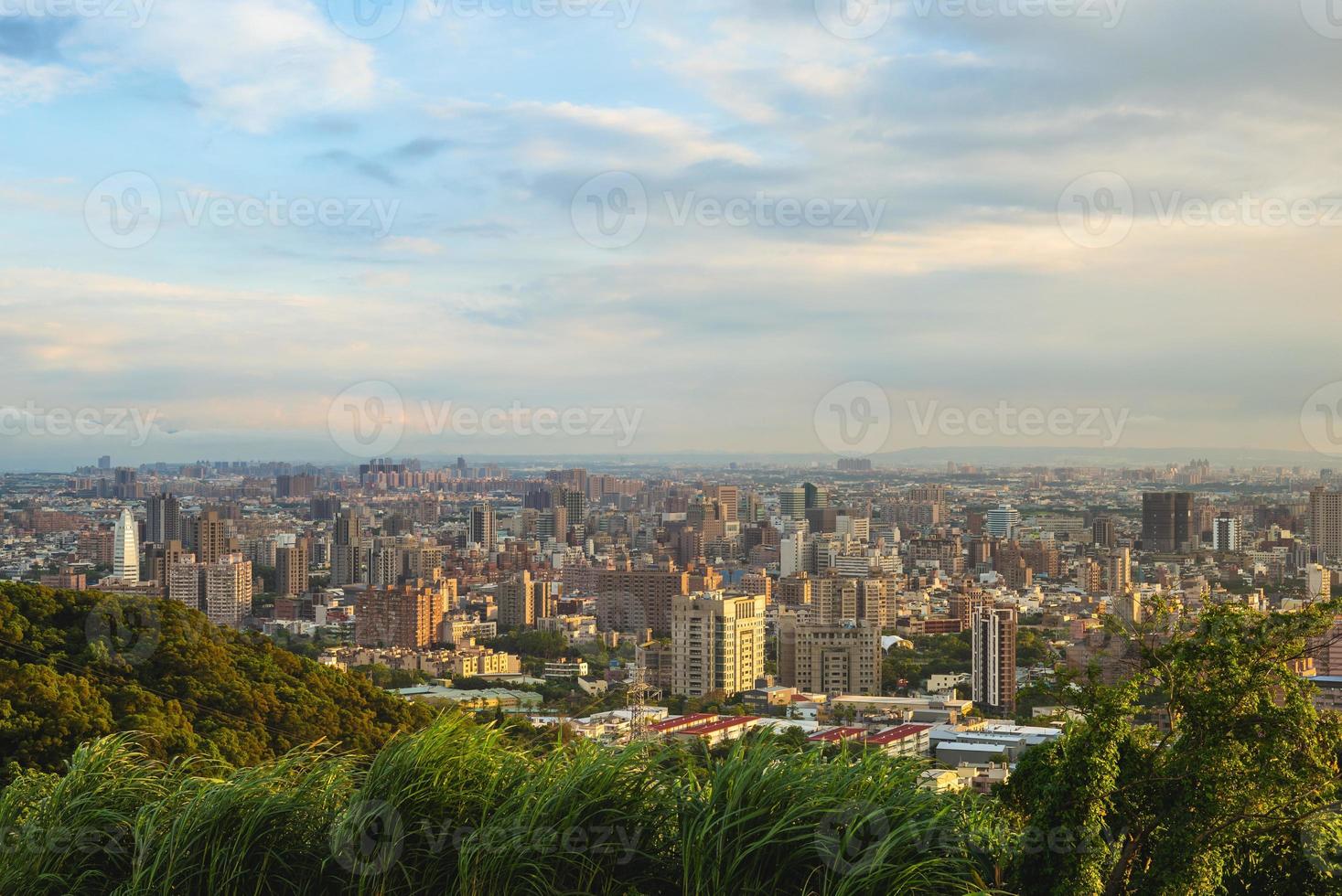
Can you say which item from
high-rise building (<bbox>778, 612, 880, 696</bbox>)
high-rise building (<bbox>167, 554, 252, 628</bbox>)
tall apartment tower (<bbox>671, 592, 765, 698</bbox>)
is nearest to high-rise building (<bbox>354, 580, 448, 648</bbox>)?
high-rise building (<bbox>167, 554, 252, 628</bbox>)

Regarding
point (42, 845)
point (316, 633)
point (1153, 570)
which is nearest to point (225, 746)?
point (42, 845)

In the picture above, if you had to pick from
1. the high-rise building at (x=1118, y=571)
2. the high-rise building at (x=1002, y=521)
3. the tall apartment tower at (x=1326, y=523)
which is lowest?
the high-rise building at (x=1118, y=571)

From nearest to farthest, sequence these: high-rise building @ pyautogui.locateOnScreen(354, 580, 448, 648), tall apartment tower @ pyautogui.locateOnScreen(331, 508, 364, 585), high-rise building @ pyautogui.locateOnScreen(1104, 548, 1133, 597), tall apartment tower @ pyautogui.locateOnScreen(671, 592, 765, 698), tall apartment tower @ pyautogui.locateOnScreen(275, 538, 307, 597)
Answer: tall apartment tower @ pyautogui.locateOnScreen(671, 592, 765, 698) < high-rise building @ pyautogui.locateOnScreen(1104, 548, 1133, 597) < high-rise building @ pyautogui.locateOnScreen(354, 580, 448, 648) < tall apartment tower @ pyautogui.locateOnScreen(275, 538, 307, 597) < tall apartment tower @ pyautogui.locateOnScreen(331, 508, 364, 585)

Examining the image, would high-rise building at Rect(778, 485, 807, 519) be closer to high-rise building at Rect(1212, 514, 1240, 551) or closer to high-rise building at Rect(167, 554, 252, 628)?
high-rise building at Rect(1212, 514, 1240, 551)

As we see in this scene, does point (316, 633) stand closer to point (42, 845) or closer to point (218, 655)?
point (218, 655)

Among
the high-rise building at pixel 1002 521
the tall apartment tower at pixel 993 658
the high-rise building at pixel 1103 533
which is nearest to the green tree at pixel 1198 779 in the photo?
the tall apartment tower at pixel 993 658

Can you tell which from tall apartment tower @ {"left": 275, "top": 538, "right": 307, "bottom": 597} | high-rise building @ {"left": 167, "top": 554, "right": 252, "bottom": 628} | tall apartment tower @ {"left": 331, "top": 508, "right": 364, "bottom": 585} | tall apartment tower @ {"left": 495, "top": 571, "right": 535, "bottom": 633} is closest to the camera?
high-rise building @ {"left": 167, "top": 554, "right": 252, "bottom": 628}

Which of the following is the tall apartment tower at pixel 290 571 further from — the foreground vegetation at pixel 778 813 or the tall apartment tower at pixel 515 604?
the foreground vegetation at pixel 778 813
